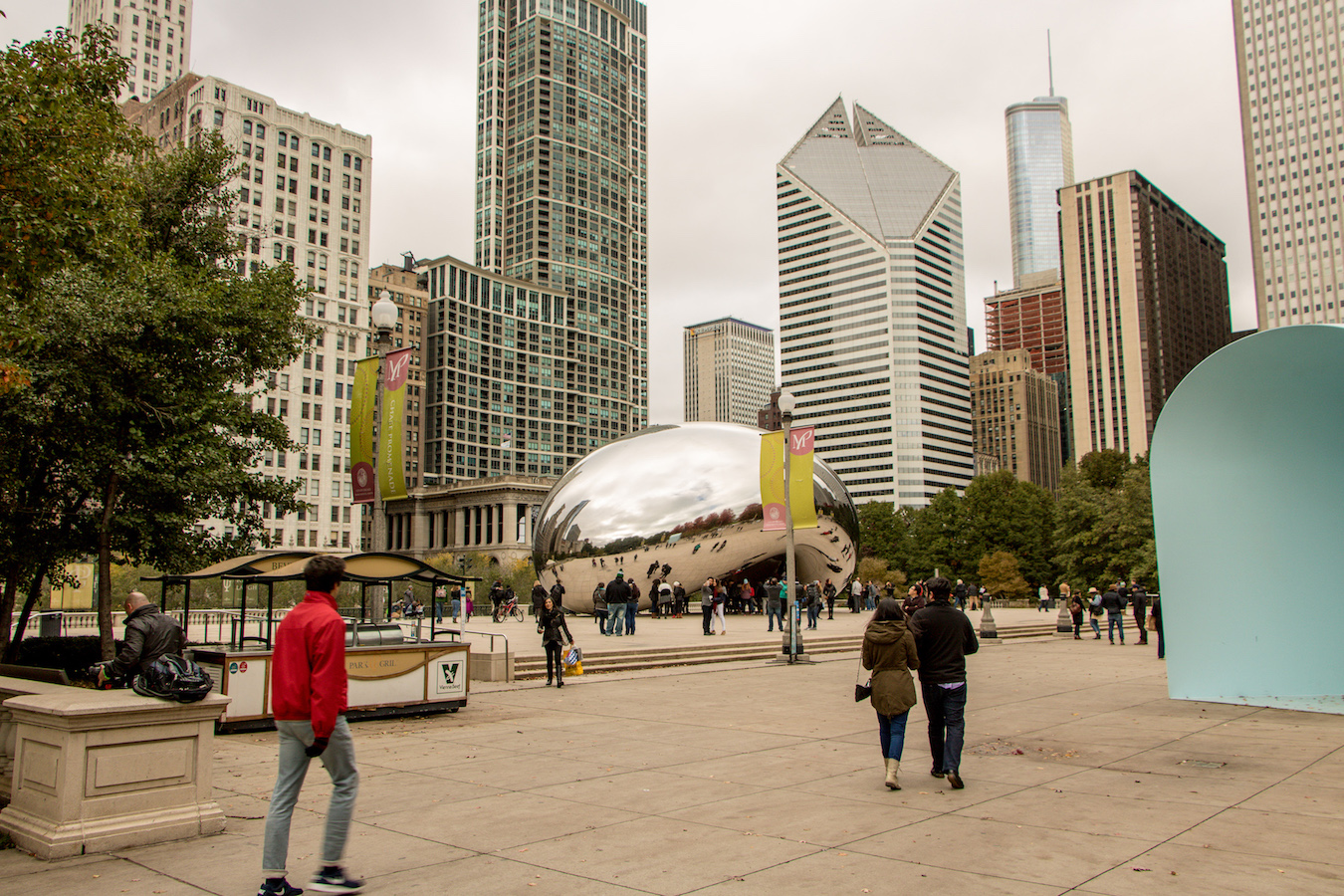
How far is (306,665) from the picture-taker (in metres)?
5.07

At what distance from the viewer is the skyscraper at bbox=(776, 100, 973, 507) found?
18562 centimetres

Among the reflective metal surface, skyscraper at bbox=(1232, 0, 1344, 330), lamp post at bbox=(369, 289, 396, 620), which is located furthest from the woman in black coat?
skyscraper at bbox=(1232, 0, 1344, 330)

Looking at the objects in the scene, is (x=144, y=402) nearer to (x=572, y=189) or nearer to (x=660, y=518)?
(x=660, y=518)

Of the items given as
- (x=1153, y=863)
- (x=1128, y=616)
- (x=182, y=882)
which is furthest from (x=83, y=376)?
(x=1128, y=616)

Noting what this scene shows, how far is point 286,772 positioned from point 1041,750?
25.5 feet

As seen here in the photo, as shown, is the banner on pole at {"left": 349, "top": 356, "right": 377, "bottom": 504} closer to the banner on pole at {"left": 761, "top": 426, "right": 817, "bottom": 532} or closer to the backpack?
the backpack

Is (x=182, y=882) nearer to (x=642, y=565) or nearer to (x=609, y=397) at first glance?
(x=642, y=565)

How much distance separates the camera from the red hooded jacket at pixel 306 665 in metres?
5.02

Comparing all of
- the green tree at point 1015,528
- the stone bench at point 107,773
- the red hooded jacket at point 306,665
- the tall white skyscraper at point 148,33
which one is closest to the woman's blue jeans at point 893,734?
the red hooded jacket at point 306,665

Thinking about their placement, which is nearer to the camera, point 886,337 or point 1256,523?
point 1256,523

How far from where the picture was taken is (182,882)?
5.35 meters

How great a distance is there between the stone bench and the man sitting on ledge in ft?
4.72

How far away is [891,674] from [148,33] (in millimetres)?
180870

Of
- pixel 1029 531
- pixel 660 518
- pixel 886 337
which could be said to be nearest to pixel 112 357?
pixel 660 518
